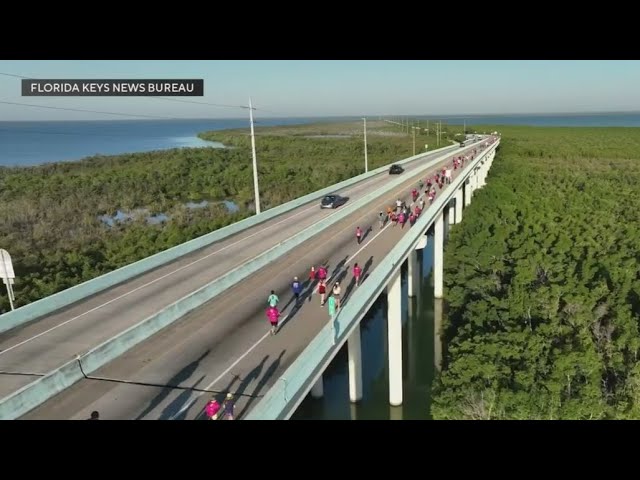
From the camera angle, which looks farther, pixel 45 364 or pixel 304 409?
pixel 304 409

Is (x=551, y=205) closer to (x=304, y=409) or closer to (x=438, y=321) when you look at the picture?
(x=438, y=321)

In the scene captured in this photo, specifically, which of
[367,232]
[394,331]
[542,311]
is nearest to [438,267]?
[367,232]

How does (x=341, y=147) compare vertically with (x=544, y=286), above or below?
above

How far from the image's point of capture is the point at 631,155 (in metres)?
101

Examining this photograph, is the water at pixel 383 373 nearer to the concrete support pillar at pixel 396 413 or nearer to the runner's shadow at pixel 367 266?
the concrete support pillar at pixel 396 413

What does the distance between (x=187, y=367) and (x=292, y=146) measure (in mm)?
122959

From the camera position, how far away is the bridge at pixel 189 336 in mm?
11891

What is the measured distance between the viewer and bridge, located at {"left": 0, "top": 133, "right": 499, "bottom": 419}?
11.9 metres

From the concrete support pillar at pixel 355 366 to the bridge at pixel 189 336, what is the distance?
66 millimetres

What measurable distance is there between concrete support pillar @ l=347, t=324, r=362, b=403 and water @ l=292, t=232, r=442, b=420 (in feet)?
1.77

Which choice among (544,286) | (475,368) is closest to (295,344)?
(475,368)

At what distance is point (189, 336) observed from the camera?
15469 millimetres

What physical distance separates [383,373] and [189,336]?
13999mm

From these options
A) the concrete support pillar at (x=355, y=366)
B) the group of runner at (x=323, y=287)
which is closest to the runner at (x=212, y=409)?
the group of runner at (x=323, y=287)
